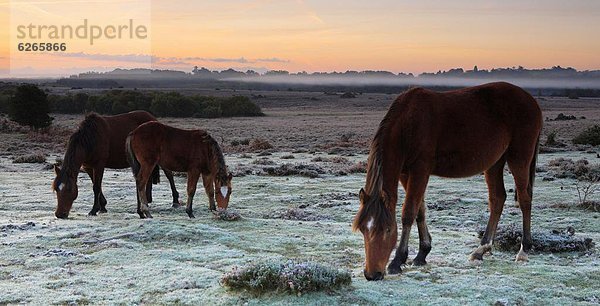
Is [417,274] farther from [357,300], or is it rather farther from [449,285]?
[357,300]

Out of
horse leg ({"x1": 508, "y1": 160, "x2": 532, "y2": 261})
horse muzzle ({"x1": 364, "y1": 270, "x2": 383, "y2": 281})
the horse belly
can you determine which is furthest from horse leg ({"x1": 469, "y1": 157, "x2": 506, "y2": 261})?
horse muzzle ({"x1": 364, "y1": 270, "x2": 383, "y2": 281})

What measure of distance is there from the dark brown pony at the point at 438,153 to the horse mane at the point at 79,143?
8377mm

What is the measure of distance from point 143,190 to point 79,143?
195 cm

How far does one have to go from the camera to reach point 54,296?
7.11m

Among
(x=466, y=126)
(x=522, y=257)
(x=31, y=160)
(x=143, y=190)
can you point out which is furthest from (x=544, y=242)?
(x=31, y=160)

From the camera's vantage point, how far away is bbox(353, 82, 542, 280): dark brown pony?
22.8 feet

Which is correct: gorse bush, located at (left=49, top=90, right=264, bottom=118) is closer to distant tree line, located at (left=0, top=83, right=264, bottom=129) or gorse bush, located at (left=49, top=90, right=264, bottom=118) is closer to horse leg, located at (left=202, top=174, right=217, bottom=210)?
distant tree line, located at (left=0, top=83, right=264, bottom=129)

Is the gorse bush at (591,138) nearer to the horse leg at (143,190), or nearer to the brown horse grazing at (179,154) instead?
the brown horse grazing at (179,154)

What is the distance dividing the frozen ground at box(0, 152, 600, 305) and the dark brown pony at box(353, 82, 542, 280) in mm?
598

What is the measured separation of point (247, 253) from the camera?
9438 mm

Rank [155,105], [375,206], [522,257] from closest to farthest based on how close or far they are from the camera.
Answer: [375,206] → [522,257] → [155,105]

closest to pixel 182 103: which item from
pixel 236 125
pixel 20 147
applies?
pixel 236 125

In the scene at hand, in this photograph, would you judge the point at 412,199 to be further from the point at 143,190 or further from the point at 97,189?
the point at 97,189

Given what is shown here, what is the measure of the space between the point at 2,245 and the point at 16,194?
7229mm
